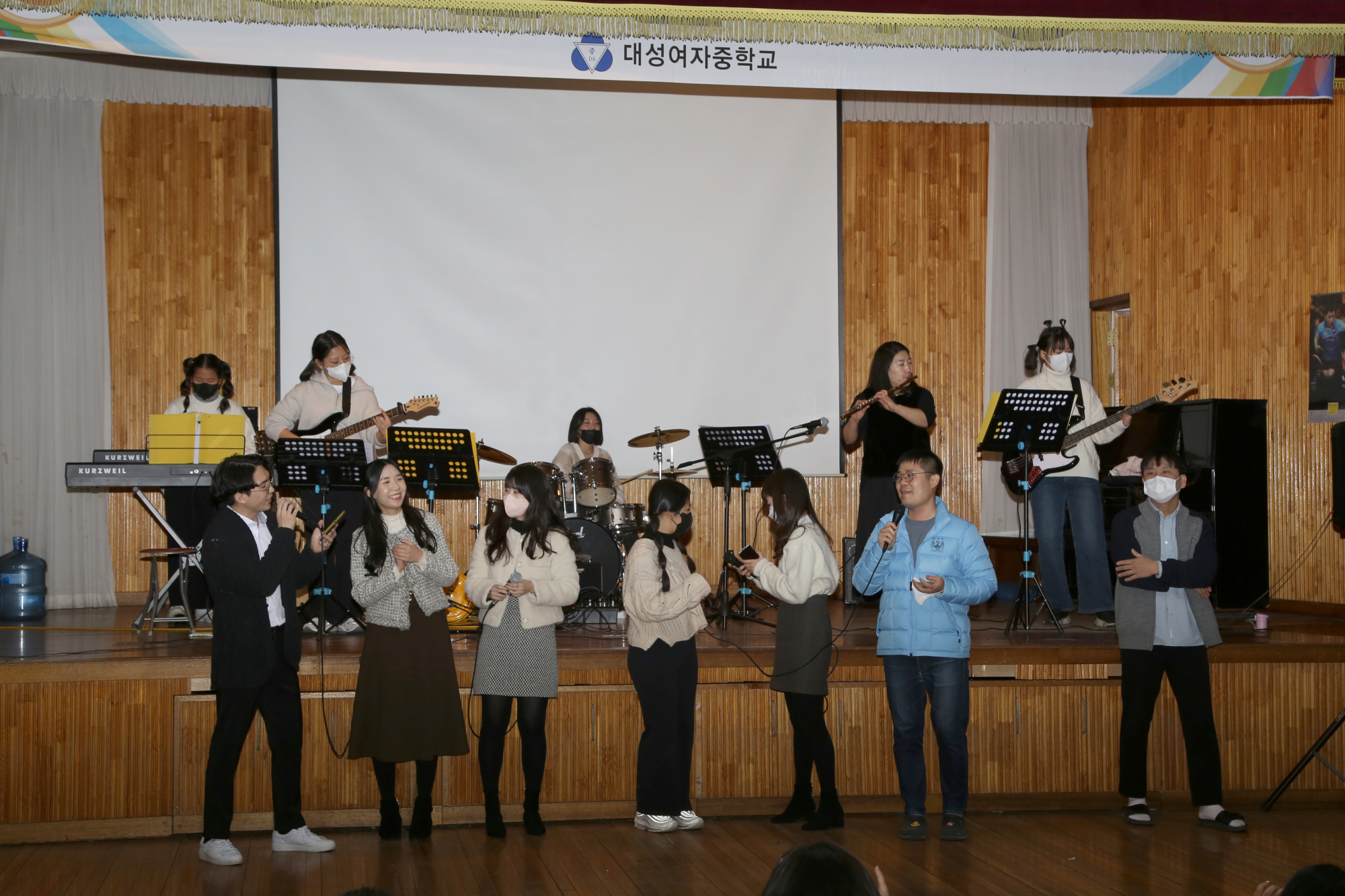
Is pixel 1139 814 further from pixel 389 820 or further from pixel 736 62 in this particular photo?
pixel 736 62

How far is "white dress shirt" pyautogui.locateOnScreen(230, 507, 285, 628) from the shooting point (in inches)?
168

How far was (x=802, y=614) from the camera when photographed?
4727 millimetres

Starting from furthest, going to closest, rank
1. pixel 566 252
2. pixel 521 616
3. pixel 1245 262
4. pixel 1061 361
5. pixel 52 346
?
1. pixel 566 252
2. pixel 52 346
3. pixel 1245 262
4. pixel 1061 361
5. pixel 521 616

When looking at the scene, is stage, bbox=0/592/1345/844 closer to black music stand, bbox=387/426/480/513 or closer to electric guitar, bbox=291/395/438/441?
black music stand, bbox=387/426/480/513

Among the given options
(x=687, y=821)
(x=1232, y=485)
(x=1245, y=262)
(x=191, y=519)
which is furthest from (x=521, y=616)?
(x=1245, y=262)

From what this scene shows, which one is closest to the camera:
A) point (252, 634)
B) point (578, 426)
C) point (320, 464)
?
point (252, 634)

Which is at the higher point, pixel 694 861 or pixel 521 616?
pixel 521 616

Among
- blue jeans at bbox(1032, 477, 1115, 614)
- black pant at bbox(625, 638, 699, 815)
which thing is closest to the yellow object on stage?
black pant at bbox(625, 638, 699, 815)

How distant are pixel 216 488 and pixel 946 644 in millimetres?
2915

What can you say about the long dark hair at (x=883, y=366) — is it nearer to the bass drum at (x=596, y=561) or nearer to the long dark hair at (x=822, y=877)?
the bass drum at (x=596, y=561)

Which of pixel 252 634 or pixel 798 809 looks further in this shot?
pixel 798 809

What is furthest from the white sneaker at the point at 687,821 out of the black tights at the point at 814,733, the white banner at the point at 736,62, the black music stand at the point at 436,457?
the white banner at the point at 736,62

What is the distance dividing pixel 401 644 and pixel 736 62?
2803mm

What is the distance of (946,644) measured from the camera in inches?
179
